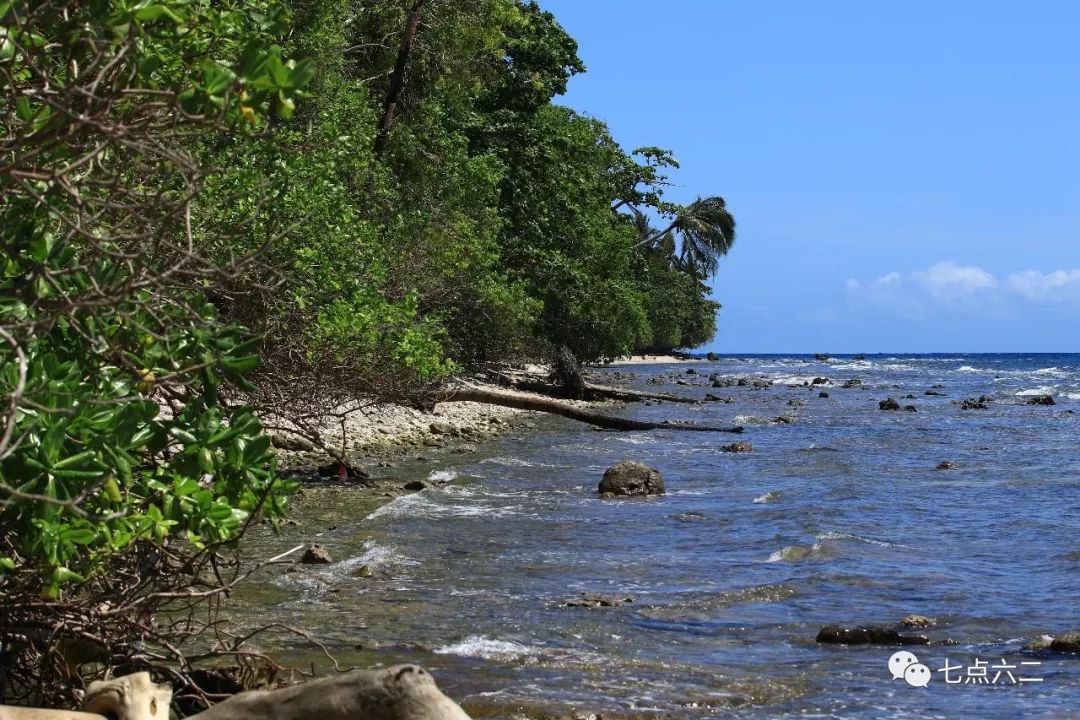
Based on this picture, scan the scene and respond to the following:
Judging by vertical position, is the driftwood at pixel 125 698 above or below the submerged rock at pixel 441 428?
above

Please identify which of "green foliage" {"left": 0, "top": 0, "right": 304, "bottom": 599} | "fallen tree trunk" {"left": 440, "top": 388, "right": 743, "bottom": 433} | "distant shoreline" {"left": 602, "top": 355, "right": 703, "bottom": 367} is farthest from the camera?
"distant shoreline" {"left": 602, "top": 355, "right": 703, "bottom": 367}

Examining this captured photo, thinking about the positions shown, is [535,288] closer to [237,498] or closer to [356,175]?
[356,175]

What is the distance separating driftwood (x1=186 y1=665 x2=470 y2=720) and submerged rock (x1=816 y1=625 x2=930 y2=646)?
482cm

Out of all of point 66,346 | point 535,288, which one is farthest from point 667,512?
point 535,288

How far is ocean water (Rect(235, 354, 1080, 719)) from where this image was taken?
7.97m

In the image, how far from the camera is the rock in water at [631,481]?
18.0 meters

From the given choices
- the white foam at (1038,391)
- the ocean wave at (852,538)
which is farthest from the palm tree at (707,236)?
the ocean wave at (852,538)

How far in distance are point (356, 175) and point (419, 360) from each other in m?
5.06

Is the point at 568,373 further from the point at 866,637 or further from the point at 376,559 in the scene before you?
the point at 866,637

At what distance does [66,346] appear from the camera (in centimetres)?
537

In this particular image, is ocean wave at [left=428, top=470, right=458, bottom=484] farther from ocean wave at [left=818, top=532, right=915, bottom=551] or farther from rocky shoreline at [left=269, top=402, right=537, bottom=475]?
ocean wave at [left=818, top=532, right=915, bottom=551]

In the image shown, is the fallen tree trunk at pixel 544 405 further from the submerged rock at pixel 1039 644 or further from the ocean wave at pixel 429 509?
the submerged rock at pixel 1039 644

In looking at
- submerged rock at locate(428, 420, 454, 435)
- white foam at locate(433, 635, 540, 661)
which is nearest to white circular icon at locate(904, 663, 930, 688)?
white foam at locate(433, 635, 540, 661)

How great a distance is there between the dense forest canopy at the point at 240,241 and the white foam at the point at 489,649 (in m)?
2.33
